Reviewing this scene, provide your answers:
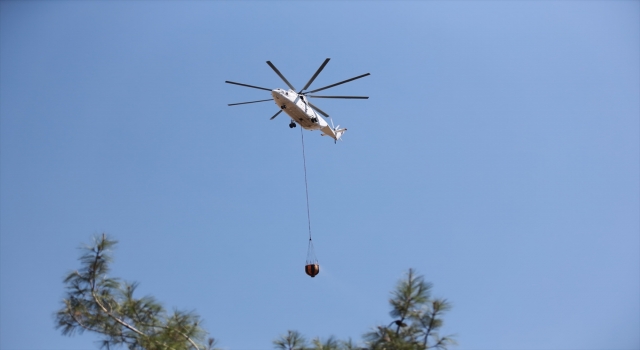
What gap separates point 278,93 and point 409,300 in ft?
33.0

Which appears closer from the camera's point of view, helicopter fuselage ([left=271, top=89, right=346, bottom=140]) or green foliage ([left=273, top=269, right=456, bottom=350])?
green foliage ([left=273, top=269, right=456, bottom=350])

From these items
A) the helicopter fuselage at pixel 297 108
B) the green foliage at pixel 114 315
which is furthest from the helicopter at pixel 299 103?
the green foliage at pixel 114 315

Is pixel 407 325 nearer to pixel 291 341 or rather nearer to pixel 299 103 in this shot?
pixel 291 341

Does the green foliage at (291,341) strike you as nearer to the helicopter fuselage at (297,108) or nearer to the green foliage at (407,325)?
the green foliage at (407,325)

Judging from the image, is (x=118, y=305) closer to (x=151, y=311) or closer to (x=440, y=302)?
(x=151, y=311)

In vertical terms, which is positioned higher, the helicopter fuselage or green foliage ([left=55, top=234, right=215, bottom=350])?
the helicopter fuselage

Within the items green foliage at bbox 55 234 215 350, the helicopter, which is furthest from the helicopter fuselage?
green foliage at bbox 55 234 215 350

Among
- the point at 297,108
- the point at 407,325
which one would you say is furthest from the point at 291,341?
the point at 297,108

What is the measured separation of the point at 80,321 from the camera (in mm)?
8516

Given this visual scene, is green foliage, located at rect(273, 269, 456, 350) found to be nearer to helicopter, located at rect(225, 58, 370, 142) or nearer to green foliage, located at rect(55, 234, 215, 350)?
green foliage, located at rect(55, 234, 215, 350)

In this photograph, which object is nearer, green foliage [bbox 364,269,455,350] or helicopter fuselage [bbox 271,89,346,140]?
green foliage [bbox 364,269,455,350]

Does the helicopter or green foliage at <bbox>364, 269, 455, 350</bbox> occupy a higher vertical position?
the helicopter

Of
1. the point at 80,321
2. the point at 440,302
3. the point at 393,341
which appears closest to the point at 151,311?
the point at 80,321

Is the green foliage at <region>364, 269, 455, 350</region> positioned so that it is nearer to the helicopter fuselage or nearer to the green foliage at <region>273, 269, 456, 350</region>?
the green foliage at <region>273, 269, 456, 350</region>
